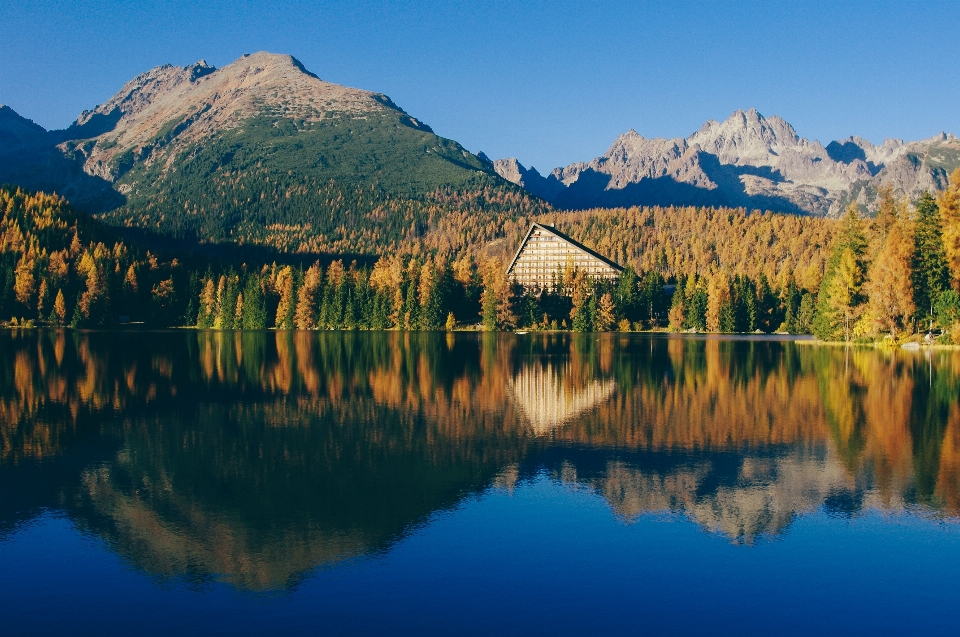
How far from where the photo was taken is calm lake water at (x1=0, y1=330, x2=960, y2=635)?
1947 centimetres

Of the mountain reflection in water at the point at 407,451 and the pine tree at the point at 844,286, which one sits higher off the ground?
the pine tree at the point at 844,286

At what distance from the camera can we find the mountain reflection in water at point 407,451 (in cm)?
2544

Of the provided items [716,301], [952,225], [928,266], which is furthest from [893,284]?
[716,301]

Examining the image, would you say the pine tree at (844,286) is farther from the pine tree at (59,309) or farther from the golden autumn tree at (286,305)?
the pine tree at (59,309)

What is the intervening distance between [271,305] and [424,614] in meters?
181

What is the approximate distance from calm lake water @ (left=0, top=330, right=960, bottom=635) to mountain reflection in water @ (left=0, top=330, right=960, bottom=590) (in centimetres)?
15

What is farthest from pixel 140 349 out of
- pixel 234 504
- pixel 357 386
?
pixel 234 504

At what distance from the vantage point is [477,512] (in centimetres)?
2686

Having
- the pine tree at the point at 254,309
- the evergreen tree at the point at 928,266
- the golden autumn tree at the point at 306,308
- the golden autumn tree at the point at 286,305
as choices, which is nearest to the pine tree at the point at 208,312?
the pine tree at the point at 254,309

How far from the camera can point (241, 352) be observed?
95.3m

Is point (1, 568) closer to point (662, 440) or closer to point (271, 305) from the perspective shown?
point (662, 440)

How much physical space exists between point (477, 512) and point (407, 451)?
Answer: 8.92 meters

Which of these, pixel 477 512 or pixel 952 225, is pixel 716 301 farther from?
pixel 477 512

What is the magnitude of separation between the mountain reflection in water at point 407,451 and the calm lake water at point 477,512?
15 centimetres
